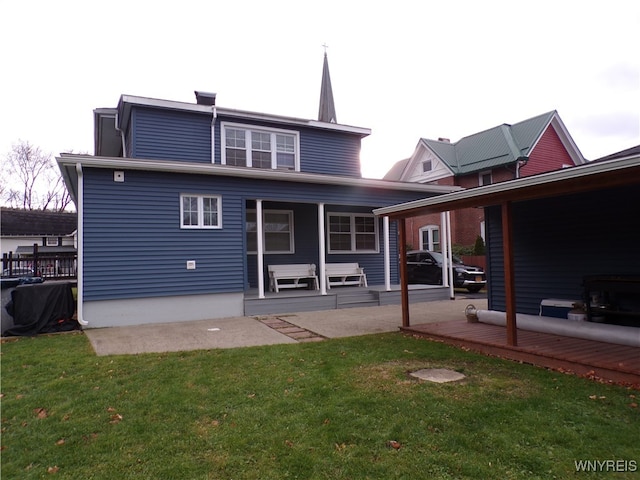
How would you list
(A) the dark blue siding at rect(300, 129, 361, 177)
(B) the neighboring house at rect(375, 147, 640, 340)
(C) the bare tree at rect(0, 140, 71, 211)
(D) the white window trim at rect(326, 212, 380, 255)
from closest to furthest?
(B) the neighboring house at rect(375, 147, 640, 340) < (D) the white window trim at rect(326, 212, 380, 255) < (A) the dark blue siding at rect(300, 129, 361, 177) < (C) the bare tree at rect(0, 140, 71, 211)

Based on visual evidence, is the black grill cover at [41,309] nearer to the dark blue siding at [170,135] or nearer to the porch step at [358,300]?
the dark blue siding at [170,135]

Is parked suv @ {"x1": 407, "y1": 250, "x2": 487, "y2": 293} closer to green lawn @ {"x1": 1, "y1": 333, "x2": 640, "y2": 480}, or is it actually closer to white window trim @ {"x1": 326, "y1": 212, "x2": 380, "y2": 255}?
white window trim @ {"x1": 326, "y1": 212, "x2": 380, "y2": 255}

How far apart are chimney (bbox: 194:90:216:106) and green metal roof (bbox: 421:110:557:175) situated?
1477cm

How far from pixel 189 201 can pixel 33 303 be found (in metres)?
3.70

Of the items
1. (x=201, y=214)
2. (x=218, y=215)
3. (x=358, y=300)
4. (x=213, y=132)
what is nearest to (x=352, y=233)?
(x=358, y=300)

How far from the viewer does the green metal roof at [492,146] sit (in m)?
21.2

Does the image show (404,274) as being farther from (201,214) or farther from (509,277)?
(201,214)

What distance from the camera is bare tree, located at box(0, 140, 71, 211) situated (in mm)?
34688

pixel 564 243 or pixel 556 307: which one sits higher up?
pixel 564 243

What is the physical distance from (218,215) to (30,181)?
3519cm

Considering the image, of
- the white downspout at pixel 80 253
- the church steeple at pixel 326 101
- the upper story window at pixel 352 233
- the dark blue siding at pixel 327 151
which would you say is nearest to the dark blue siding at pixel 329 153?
the dark blue siding at pixel 327 151

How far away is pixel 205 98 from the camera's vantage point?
42.8 ft

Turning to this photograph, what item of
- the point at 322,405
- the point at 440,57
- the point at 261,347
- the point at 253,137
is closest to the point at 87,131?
the point at 253,137

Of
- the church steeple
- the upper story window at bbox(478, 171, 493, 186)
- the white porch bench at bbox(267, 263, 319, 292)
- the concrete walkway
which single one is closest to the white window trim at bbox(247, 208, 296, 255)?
the white porch bench at bbox(267, 263, 319, 292)
